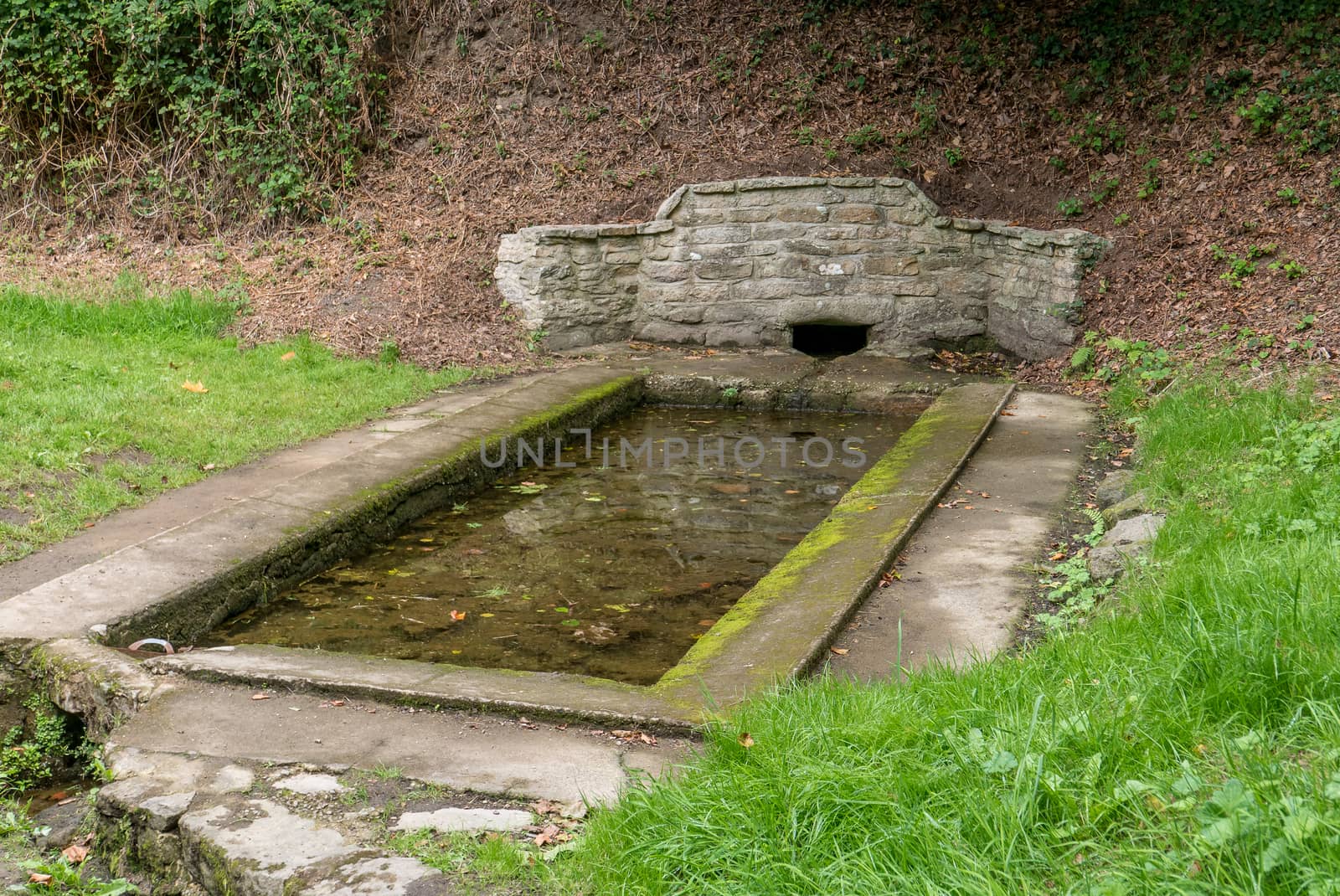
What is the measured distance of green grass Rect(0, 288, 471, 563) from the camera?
19.3ft

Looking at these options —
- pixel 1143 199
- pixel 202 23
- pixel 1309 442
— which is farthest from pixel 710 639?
pixel 202 23

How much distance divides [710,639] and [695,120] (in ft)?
26.5

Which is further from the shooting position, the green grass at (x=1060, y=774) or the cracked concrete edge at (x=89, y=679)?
the cracked concrete edge at (x=89, y=679)

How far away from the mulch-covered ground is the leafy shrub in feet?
1.74

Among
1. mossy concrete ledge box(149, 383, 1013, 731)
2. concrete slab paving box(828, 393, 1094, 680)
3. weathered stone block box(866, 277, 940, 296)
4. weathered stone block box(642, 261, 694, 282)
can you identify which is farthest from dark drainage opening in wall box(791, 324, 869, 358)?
mossy concrete ledge box(149, 383, 1013, 731)

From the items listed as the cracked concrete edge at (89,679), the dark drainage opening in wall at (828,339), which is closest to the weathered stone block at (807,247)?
the dark drainage opening in wall at (828,339)

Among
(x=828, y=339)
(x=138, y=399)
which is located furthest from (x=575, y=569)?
(x=828, y=339)

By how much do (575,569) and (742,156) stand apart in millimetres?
6234

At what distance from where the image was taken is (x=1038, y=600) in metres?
4.58

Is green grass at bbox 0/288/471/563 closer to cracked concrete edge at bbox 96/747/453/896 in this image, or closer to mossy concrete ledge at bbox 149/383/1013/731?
mossy concrete ledge at bbox 149/383/1013/731

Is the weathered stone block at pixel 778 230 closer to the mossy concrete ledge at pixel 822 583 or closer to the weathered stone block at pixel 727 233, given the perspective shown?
the weathered stone block at pixel 727 233

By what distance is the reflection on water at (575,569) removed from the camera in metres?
4.86

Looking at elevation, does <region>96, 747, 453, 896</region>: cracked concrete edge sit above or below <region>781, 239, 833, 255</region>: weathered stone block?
below

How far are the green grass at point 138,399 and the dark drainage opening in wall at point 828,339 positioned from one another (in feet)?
11.2
